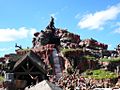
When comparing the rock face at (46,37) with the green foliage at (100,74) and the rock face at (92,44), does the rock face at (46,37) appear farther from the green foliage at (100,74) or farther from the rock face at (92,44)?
the green foliage at (100,74)

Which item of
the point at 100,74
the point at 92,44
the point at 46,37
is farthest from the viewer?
the point at 92,44

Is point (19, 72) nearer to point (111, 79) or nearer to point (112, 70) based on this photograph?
point (111, 79)

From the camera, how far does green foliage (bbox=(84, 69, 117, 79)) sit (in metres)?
36.3

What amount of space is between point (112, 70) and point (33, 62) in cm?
1844

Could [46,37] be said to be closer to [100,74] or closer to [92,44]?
[92,44]

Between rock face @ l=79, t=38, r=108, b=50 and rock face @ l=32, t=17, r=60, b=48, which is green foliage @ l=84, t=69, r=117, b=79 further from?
rock face @ l=79, t=38, r=108, b=50

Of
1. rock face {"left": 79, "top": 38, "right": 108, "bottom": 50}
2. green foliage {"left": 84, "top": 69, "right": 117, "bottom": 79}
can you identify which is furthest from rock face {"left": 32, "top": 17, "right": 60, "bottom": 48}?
green foliage {"left": 84, "top": 69, "right": 117, "bottom": 79}

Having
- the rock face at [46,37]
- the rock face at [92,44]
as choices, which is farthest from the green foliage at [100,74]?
the rock face at [92,44]

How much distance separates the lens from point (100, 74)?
127 ft

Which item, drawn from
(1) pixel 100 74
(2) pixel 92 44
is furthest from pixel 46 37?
(1) pixel 100 74

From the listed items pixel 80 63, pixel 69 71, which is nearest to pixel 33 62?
pixel 69 71

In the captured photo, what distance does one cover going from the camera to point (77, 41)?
5497cm

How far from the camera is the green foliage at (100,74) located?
1429 inches

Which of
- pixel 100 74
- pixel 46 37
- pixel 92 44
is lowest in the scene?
pixel 100 74
